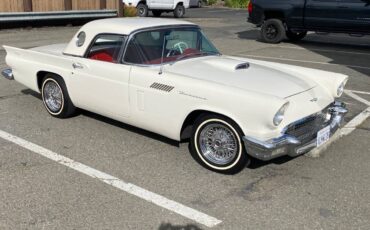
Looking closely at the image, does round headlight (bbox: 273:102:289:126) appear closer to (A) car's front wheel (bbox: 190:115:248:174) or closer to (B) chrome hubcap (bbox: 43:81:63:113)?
(A) car's front wheel (bbox: 190:115:248:174)

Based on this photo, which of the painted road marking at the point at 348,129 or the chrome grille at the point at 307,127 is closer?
the chrome grille at the point at 307,127

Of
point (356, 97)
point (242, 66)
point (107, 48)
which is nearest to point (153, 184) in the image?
point (242, 66)

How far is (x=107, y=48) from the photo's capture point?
5141mm

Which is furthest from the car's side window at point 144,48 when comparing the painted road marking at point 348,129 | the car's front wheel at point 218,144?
the painted road marking at point 348,129

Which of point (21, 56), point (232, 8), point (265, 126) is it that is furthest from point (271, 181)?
point (232, 8)

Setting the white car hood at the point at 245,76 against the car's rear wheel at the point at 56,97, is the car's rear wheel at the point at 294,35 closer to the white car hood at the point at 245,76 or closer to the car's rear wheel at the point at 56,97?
the white car hood at the point at 245,76

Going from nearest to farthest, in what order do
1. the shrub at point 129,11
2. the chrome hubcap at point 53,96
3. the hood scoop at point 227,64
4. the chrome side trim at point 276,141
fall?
the chrome side trim at point 276,141, the hood scoop at point 227,64, the chrome hubcap at point 53,96, the shrub at point 129,11

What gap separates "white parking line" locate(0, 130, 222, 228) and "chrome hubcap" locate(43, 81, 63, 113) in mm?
843

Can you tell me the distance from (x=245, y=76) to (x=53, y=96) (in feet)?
8.75

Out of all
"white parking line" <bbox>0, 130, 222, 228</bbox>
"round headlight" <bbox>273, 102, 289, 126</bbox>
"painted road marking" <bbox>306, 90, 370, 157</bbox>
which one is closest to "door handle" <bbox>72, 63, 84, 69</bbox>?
"white parking line" <bbox>0, 130, 222, 228</bbox>

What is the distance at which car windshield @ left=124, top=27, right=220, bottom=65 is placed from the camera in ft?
15.5

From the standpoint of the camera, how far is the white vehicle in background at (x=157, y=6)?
21.9 metres

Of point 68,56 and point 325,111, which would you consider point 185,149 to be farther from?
point 68,56

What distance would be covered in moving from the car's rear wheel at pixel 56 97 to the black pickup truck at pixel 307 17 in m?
9.26
